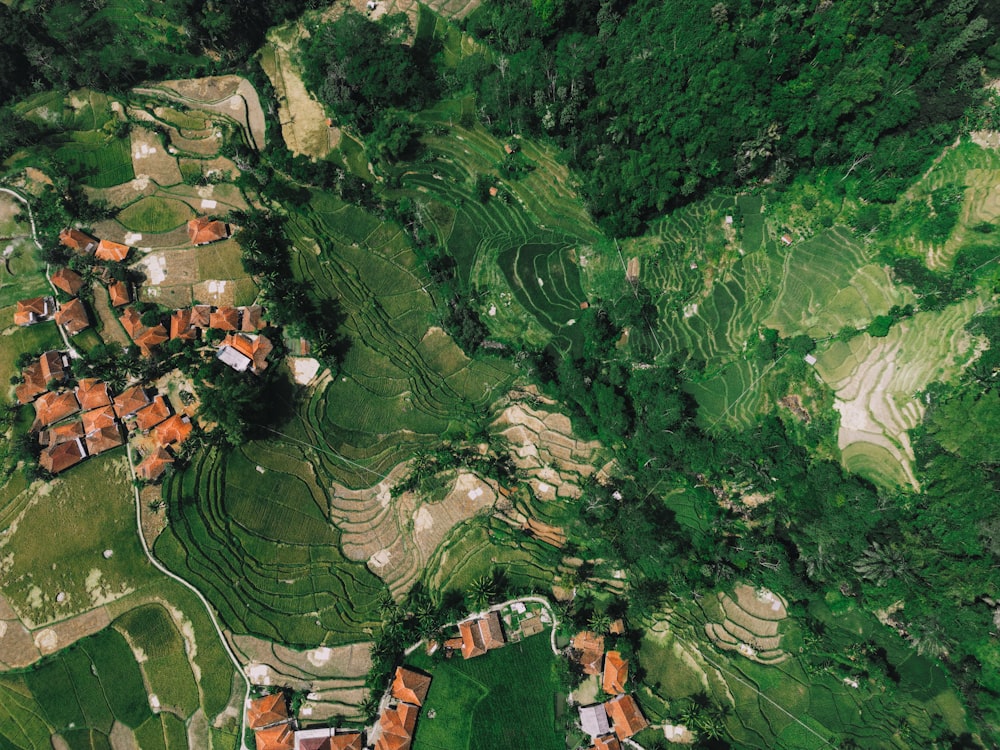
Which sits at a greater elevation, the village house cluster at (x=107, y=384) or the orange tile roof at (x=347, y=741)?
the village house cluster at (x=107, y=384)

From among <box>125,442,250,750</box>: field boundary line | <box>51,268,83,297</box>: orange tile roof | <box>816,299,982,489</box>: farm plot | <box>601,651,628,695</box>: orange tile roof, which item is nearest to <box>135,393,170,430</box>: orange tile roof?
<box>125,442,250,750</box>: field boundary line

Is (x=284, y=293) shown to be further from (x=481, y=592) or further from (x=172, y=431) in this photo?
(x=481, y=592)

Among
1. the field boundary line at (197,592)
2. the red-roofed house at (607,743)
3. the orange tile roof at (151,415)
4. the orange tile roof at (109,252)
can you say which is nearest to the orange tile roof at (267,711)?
the field boundary line at (197,592)

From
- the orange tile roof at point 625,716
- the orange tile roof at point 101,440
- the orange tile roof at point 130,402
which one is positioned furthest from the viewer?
the orange tile roof at point 130,402

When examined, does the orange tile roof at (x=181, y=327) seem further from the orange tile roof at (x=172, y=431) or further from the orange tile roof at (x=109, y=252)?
the orange tile roof at (x=109, y=252)

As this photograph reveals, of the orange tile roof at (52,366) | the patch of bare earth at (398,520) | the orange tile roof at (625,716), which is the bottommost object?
the orange tile roof at (625,716)

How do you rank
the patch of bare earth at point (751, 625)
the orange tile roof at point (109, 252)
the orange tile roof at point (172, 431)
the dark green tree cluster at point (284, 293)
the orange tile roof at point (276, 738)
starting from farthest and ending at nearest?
the orange tile roof at point (109, 252) → the dark green tree cluster at point (284, 293) → the orange tile roof at point (172, 431) → the patch of bare earth at point (751, 625) → the orange tile roof at point (276, 738)

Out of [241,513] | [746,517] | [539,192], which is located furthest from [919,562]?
[241,513]

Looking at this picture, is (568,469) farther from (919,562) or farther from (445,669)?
(919,562)
